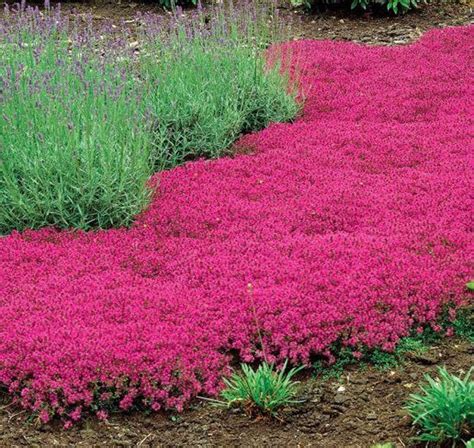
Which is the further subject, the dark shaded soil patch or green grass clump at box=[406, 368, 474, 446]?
the dark shaded soil patch

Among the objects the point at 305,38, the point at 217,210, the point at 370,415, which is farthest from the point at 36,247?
the point at 305,38

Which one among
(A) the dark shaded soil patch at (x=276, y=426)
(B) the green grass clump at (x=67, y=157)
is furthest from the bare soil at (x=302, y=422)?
(B) the green grass clump at (x=67, y=157)

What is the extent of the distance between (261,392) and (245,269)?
4.29ft

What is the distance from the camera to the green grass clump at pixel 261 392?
14.2 ft

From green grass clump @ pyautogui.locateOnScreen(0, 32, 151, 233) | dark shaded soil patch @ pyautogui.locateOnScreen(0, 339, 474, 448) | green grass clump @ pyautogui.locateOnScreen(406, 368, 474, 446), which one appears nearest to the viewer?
green grass clump @ pyautogui.locateOnScreen(406, 368, 474, 446)

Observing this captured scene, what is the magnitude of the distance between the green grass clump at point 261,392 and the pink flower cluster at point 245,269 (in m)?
0.19

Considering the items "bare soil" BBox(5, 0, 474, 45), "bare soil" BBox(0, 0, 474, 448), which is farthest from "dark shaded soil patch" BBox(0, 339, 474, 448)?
"bare soil" BBox(5, 0, 474, 45)

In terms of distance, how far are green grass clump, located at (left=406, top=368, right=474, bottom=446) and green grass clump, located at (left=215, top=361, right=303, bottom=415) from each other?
2.22ft

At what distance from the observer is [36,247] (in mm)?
6016

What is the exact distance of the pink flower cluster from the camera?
462 cm

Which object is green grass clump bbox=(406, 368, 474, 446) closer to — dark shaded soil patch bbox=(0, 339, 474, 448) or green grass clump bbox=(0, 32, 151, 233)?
dark shaded soil patch bbox=(0, 339, 474, 448)

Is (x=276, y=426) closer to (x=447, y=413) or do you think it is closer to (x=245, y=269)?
(x=447, y=413)

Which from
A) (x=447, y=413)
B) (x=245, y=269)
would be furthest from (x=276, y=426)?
(x=245, y=269)

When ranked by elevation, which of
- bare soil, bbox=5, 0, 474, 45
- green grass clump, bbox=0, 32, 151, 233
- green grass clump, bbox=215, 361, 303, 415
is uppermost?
bare soil, bbox=5, 0, 474, 45
